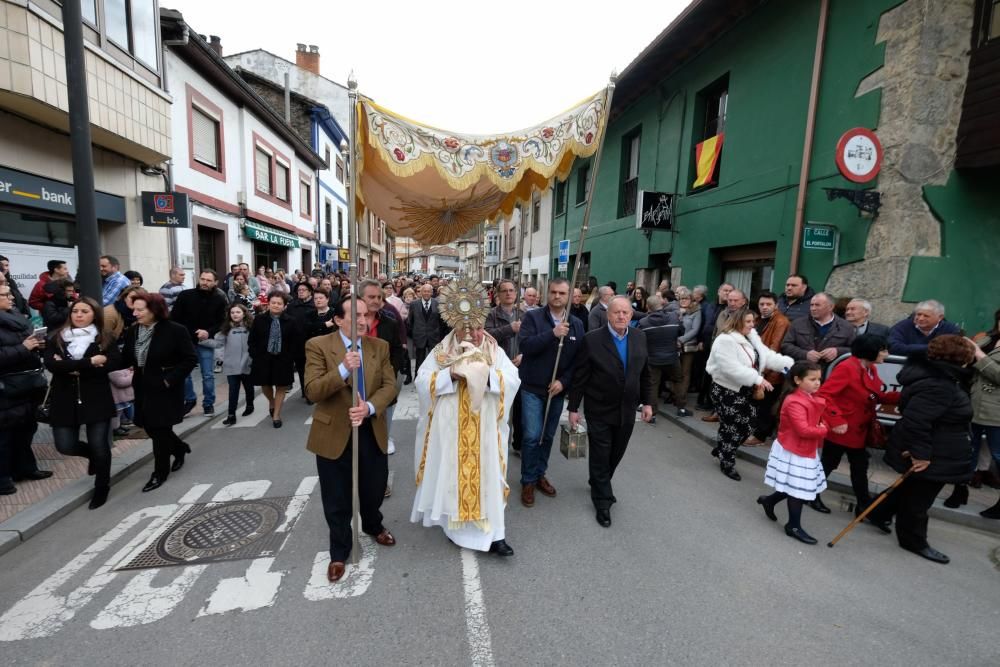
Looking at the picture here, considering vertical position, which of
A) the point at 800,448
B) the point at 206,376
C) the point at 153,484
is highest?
the point at 800,448

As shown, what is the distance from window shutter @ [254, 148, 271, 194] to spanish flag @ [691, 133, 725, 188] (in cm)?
1360

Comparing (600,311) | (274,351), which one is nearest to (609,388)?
(600,311)

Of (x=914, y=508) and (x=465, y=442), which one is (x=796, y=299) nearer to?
(x=914, y=508)

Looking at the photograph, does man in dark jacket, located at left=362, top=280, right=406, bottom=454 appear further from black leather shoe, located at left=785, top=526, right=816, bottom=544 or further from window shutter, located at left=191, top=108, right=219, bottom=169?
→ window shutter, located at left=191, top=108, right=219, bottom=169

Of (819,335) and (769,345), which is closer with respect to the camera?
(819,335)

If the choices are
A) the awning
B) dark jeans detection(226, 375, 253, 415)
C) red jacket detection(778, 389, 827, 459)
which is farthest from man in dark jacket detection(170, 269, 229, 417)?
the awning

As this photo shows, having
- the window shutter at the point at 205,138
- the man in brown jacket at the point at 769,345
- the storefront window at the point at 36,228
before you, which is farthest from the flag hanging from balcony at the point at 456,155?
the window shutter at the point at 205,138

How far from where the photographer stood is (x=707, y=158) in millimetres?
10297

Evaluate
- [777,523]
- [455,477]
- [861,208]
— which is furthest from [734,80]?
[455,477]

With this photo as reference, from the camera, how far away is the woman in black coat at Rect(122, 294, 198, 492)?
446 centimetres

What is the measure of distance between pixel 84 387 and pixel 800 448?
6067 millimetres

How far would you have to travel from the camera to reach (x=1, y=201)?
7.04 meters

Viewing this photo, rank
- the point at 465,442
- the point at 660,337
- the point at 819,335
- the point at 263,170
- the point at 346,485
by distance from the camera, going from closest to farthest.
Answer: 1. the point at 346,485
2. the point at 465,442
3. the point at 819,335
4. the point at 660,337
5. the point at 263,170

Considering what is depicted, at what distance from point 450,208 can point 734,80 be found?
24.2 ft
